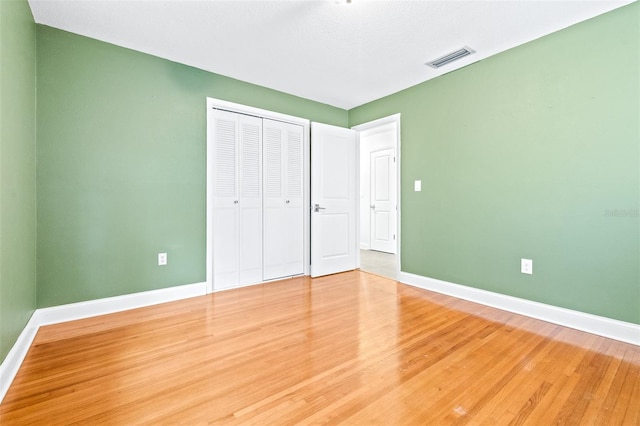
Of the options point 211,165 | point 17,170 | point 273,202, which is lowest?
point 273,202

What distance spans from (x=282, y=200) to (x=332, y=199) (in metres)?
0.73

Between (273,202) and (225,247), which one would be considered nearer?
(225,247)

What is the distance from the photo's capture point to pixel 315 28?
2.38m

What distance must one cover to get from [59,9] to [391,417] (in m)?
3.49

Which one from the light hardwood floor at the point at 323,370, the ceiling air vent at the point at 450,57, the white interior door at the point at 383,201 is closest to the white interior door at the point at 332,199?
the light hardwood floor at the point at 323,370

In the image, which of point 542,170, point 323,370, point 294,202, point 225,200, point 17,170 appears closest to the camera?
point 323,370

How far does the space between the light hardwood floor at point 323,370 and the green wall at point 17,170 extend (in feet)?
1.18

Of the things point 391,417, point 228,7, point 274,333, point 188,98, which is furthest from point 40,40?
point 391,417

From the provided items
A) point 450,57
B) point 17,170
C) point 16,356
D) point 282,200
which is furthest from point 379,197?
point 16,356

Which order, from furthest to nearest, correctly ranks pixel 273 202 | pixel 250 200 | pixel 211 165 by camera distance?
pixel 273 202, pixel 250 200, pixel 211 165

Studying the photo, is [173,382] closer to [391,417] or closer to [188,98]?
[391,417]

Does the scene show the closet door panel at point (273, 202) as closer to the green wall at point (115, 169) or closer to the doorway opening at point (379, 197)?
the green wall at point (115, 169)

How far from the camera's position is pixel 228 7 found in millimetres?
2127

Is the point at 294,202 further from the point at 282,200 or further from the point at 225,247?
the point at 225,247
